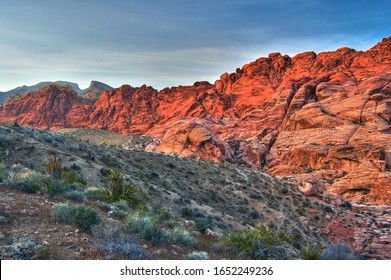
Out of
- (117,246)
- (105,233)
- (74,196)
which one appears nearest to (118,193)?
(74,196)

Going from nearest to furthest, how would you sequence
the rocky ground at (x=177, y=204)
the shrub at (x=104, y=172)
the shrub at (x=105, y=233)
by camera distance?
1. the shrub at (x=105, y=233)
2. the rocky ground at (x=177, y=204)
3. the shrub at (x=104, y=172)

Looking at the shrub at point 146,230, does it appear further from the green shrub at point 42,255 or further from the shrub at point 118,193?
the shrub at point 118,193

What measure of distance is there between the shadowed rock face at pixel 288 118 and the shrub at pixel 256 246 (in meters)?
29.4

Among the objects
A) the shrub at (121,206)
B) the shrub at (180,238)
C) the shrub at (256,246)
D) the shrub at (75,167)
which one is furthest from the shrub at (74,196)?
the shrub at (75,167)

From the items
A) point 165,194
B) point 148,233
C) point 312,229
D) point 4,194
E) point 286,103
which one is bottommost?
point 312,229

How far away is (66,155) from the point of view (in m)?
19.3

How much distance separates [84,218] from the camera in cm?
724

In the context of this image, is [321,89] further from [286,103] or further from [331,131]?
[331,131]

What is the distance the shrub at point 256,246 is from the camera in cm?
735

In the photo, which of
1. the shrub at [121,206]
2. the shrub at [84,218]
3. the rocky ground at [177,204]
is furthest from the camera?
the shrub at [121,206]

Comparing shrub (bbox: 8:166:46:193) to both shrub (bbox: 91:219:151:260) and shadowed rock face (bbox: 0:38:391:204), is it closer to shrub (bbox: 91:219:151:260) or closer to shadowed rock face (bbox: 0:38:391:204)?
shrub (bbox: 91:219:151:260)

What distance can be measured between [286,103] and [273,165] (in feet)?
67.2

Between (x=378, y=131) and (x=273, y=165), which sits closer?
(x=378, y=131)

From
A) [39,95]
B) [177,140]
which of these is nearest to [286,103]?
[177,140]
